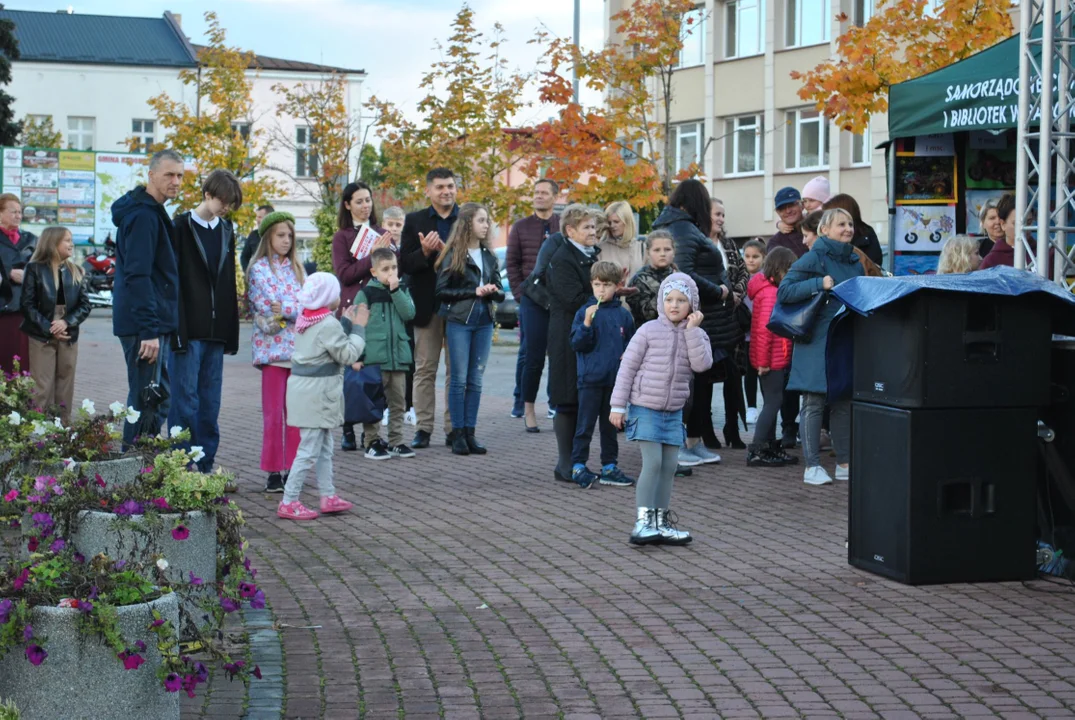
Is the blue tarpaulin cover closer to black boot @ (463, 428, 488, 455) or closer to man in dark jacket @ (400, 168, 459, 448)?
black boot @ (463, 428, 488, 455)

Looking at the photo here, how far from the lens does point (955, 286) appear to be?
7406 millimetres

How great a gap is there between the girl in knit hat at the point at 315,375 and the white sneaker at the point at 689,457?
3365mm

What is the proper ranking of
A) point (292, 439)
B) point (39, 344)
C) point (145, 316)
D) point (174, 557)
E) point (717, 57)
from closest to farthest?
1. point (174, 557)
2. point (145, 316)
3. point (292, 439)
4. point (39, 344)
5. point (717, 57)

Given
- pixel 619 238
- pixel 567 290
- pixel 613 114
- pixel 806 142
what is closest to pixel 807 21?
pixel 806 142

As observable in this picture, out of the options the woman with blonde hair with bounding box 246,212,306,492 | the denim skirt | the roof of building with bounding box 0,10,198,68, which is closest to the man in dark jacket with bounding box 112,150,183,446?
the woman with blonde hair with bounding box 246,212,306,492

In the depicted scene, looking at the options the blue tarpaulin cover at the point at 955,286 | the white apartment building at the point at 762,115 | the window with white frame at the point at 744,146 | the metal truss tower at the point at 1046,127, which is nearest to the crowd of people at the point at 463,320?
the metal truss tower at the point at 1046,127

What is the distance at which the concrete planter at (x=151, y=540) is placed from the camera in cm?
600

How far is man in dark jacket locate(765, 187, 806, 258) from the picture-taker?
13.0 m

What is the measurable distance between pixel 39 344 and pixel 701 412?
5.61 m

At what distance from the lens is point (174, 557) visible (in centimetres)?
616

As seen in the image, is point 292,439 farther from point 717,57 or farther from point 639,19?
point 717,57

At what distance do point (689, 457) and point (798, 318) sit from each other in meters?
1.68

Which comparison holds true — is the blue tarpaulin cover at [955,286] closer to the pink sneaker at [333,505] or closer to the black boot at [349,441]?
the pink sneaker at [333,505]

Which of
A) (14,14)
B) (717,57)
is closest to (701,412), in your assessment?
(717,57)
